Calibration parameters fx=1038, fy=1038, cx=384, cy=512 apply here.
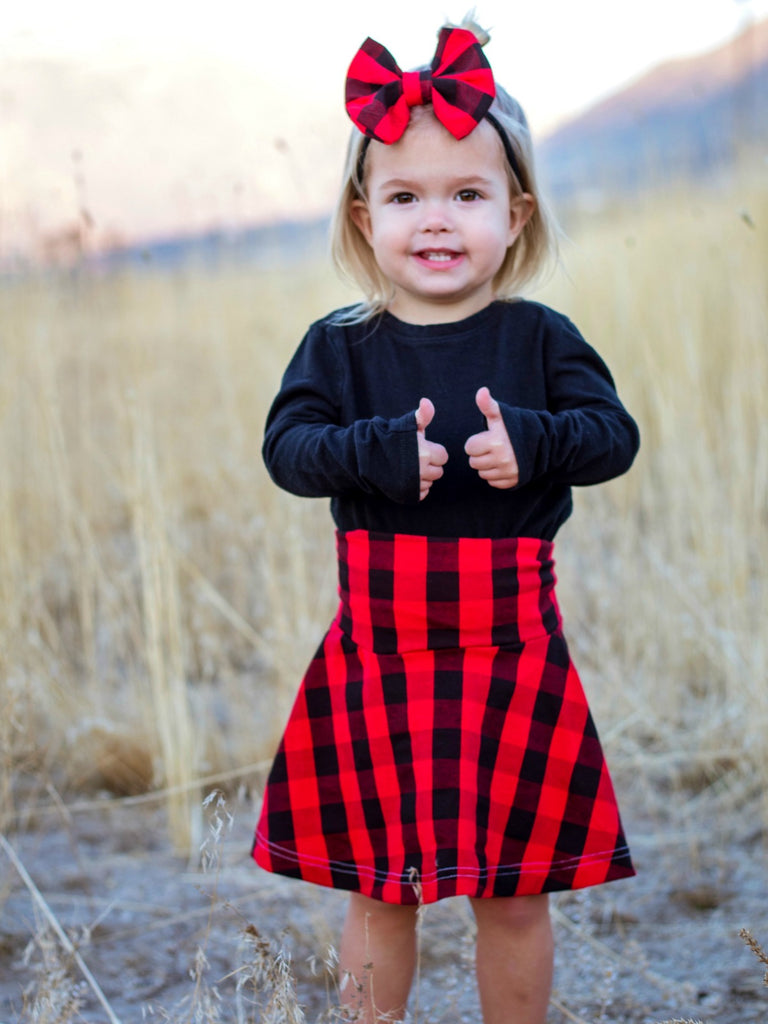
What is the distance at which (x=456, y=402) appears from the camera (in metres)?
1.28

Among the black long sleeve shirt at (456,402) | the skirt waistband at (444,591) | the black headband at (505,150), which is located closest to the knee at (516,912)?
the skirt waistband at (444,591)

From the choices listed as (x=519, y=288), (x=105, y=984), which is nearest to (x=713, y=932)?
(x=105, y=984)

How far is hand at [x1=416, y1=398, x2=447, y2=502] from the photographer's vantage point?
44.4 inches

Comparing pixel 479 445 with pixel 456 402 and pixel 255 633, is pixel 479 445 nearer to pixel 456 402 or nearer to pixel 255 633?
pixel 456 402

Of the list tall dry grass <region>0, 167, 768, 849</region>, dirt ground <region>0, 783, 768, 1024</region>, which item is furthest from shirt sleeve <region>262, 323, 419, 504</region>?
dirt ground <region>0, 783, 768, 1024</region>

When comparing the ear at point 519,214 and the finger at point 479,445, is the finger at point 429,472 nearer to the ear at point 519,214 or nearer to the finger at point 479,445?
the finger at point 479,445

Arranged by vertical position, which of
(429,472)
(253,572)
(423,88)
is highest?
(423,88)

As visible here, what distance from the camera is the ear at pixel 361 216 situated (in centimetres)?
139

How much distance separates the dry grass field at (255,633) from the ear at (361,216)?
0.31 metres

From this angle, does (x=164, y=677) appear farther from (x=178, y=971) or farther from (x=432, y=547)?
(x=432, y=547)

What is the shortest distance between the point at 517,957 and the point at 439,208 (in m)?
0.95

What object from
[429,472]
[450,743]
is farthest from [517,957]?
[429,472]

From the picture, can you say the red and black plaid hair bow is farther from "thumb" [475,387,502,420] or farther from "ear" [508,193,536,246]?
"thumb" [475,387,502,420]

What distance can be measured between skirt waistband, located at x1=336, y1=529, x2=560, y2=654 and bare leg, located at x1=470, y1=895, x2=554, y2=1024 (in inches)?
13.9
